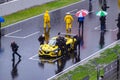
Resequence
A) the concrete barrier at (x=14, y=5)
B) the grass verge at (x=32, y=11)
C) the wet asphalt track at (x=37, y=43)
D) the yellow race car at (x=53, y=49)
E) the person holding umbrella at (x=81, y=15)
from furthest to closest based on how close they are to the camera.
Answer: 1. the concrete barrier at (x=14, y=5)
2. the grass verge at (x=32, y=11)
3. the person holding umbrella at (x=81, y=15)
4. the yellow race car at (x=53, y=49)
5. the wet asphalt track at (x=37, y=43)

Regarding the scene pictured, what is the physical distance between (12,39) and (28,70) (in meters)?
7.03

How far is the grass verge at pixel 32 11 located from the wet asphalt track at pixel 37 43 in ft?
3.73

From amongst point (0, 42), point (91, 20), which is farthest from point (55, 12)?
point (0, 42)

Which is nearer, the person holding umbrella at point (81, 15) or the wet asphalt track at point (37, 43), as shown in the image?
the wet asphalt track at point (37, 43)

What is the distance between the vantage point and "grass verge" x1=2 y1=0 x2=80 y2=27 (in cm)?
3997

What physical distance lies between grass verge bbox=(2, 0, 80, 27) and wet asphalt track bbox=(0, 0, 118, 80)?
1.14 m

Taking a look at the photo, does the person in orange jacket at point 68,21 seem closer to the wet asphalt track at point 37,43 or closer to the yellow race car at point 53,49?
the wet asphalt track at point 37,43

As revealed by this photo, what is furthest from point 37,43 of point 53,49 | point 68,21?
point 53,49

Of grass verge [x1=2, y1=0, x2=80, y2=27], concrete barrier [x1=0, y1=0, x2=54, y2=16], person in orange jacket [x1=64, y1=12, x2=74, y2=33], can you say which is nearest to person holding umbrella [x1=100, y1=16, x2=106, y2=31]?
person in orange jacket [x1=64, y1=12, x2=74, y2=33]

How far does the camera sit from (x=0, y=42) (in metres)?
33.6

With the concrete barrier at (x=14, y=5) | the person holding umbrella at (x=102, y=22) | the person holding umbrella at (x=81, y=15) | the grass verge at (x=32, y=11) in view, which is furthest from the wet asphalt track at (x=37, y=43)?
the concrete barrier at (x=14, y=5)

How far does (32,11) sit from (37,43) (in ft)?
33.0

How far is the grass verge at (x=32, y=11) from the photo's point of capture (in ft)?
131

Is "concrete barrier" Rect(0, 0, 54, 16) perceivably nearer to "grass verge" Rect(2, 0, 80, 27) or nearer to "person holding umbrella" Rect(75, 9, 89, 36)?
"grass verge" Rect(2, 0, 80, 27)
